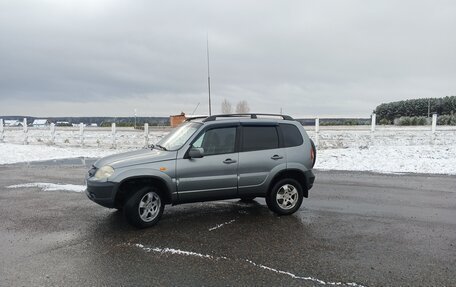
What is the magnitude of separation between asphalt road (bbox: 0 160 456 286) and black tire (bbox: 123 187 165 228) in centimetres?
18

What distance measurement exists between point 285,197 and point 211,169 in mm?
1558


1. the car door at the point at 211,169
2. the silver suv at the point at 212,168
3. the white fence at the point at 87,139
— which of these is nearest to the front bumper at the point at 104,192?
the silver suv at the point at 212,168

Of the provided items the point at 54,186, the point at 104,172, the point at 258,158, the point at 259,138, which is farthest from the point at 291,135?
the point at 54,186

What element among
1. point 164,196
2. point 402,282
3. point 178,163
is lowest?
point 402,282

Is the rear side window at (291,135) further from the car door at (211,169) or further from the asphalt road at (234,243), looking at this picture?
the asphalt road at (234,243)

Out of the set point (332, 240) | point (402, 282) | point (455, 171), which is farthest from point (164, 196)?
point (455, 171)

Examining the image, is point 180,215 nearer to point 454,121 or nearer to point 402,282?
point 402,282

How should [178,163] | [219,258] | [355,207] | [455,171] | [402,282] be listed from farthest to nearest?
[455,171]
[355,207]
[178,163]
[219,258]
[402,282]

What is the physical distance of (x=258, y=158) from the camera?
252 inches

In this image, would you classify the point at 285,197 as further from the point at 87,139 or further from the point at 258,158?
the point at 87,139

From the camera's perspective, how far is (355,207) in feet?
23.9

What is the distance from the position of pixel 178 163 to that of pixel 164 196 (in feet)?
2.00

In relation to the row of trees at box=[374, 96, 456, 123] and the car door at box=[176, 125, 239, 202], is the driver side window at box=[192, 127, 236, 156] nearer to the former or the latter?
the car door at box=[176, 125, 239, 202]

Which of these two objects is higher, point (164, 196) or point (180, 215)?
point (164, 196)
